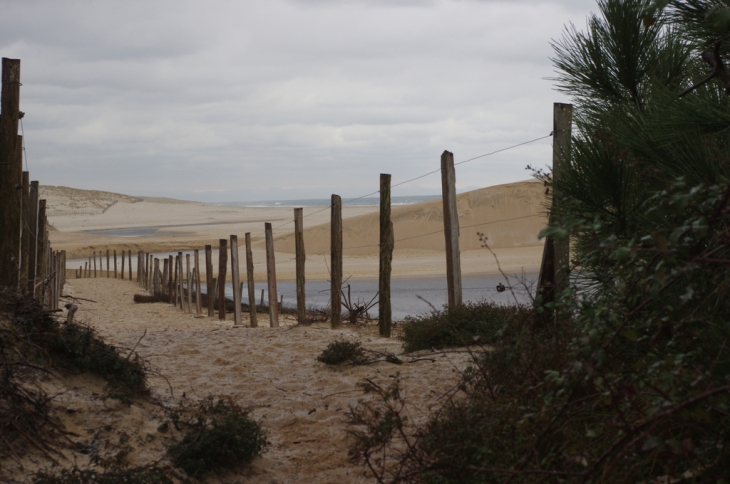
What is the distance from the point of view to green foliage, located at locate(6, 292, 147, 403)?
462 centimetres

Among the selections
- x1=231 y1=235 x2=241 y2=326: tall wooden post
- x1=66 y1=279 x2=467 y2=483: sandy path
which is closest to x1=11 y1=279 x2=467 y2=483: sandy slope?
x1=66 y1=279 x2=467 y2=483: sandy path

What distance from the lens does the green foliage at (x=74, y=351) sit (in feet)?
15.2

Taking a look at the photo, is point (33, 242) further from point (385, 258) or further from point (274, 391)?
point (385, 258)

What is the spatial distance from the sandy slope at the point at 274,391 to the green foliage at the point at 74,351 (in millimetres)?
165

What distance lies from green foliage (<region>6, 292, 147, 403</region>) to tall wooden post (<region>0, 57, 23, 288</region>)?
1.16 metres

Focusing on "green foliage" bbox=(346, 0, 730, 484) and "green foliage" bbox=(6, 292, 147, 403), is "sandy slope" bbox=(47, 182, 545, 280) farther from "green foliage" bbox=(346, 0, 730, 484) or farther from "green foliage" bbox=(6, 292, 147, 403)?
"green foliage" bbox=(346, 0, 730, 484)

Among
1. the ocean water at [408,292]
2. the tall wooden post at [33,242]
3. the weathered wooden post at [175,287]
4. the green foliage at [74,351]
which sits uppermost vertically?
the tall wooden post at [33,242]

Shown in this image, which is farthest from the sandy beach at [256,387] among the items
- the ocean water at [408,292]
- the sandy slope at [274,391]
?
the ocean water at [408,292]

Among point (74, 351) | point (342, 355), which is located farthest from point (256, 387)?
point (74, 351)

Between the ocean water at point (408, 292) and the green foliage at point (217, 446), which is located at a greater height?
the green foliage at point (217, 446)

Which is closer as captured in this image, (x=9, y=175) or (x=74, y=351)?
(x=74, y=351)

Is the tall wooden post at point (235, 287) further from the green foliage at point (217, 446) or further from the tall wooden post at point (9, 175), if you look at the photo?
the green foliage at point (217, 446)

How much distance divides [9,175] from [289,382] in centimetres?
311

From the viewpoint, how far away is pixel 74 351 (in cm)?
487
